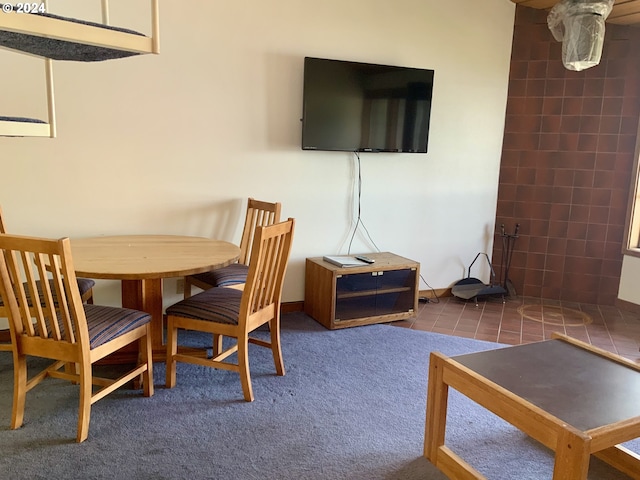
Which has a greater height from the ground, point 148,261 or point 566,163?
point 566,163

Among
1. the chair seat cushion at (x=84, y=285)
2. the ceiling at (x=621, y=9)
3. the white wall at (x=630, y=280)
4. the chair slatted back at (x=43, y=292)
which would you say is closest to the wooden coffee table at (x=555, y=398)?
the chair slatted back at (x=43, y=292)

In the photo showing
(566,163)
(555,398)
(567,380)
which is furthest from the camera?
(566,163)

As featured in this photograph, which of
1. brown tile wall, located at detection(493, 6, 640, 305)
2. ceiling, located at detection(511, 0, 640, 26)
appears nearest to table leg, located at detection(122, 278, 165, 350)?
brown tile wall, located at detection(493, 6, 640, 305)

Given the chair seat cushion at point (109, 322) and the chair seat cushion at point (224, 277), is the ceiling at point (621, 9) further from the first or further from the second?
the chair seat cushion at point (109, 322)

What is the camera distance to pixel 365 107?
3744 millimetres

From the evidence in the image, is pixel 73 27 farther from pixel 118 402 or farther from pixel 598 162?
pixel 598 162

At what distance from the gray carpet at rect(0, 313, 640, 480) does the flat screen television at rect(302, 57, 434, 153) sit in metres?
1.63

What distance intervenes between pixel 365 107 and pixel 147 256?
1950 mm

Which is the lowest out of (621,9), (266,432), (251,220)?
(266,432)

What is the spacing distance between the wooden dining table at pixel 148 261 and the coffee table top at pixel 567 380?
1298mm

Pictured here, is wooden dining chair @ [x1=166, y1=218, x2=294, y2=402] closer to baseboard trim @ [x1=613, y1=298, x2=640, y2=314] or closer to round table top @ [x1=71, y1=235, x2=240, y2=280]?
round table top @ [x1=71, y1=235, x2=240, y2=280]

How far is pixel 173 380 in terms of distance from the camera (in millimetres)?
2623

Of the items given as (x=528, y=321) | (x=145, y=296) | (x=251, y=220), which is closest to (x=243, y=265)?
(x=251, y=220)

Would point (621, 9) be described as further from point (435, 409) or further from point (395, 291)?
point (435, 409)
